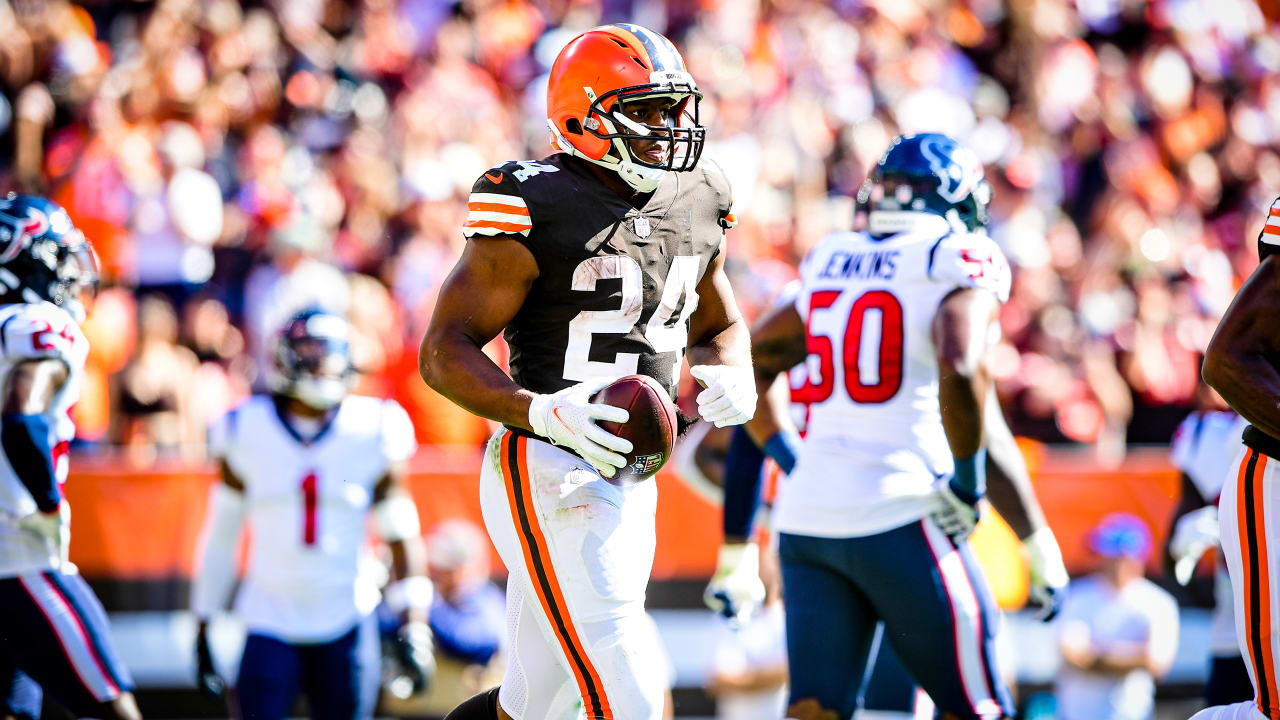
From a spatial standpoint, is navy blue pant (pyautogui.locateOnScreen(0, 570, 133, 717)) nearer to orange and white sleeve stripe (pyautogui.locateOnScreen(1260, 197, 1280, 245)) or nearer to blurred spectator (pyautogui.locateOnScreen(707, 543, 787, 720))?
blurred spectator (pyautogui.locateOnScreen(707, 543, 787, 720))

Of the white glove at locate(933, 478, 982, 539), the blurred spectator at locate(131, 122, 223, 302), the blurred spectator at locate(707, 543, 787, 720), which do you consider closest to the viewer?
the white glove at locate(933, 478, 982, 539)

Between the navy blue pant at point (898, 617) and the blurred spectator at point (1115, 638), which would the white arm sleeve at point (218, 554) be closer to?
the navy blue pant at point (898, 617)

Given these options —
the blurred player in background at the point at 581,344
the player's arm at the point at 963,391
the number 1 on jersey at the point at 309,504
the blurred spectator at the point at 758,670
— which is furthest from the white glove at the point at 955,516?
the number 1 on jersey at the point at 309,504

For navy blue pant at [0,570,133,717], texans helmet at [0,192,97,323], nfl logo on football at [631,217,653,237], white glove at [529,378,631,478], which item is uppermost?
nfl logo on football at [631,217,653,237]

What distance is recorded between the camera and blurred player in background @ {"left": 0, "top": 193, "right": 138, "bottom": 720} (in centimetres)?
466

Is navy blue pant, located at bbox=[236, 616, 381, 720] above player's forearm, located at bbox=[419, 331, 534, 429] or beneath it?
beneath

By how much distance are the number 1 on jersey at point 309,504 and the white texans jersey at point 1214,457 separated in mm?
3455

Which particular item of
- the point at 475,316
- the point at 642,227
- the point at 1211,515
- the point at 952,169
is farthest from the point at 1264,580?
the point at 475,316

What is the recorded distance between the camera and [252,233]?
920 cm

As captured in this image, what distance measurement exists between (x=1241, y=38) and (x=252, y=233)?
818cm

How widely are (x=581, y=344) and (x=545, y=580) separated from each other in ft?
1.91

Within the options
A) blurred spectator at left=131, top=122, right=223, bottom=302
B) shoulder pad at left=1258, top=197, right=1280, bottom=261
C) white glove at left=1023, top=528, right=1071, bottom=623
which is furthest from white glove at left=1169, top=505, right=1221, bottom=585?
blurred spectator at left=131, top=122, right=223, bottom=302

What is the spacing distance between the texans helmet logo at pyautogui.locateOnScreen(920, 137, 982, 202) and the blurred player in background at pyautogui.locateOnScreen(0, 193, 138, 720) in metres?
2.83

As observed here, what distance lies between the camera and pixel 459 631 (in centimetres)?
673
